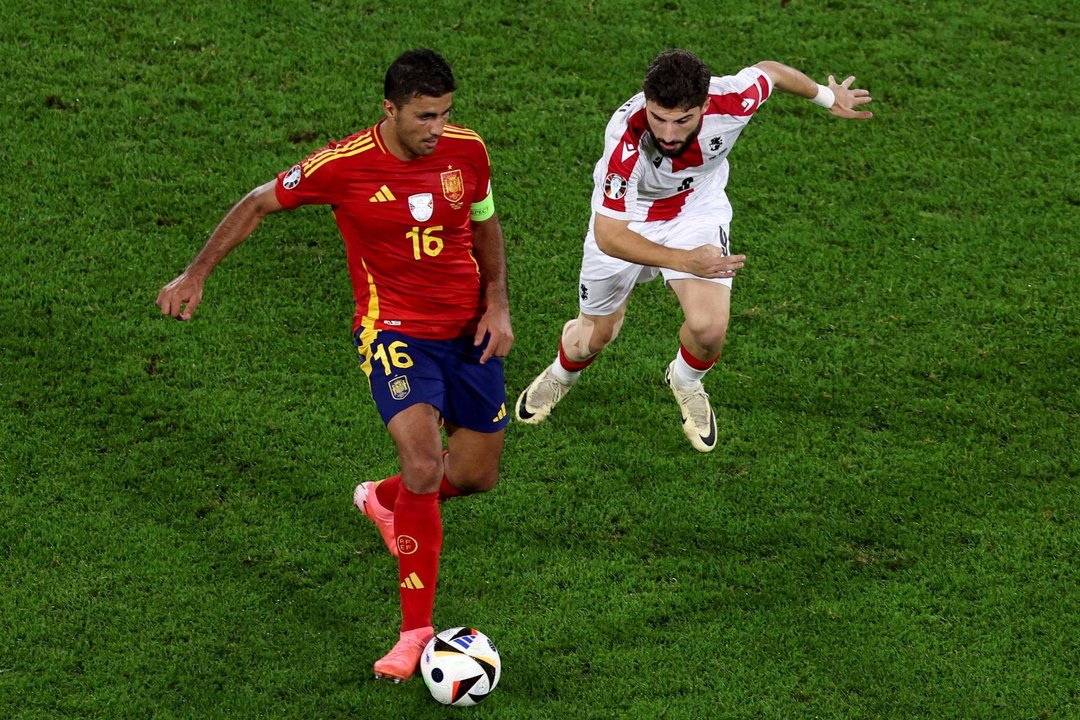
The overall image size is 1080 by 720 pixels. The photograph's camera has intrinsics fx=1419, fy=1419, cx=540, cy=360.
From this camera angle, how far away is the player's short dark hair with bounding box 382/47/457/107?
6355 mm

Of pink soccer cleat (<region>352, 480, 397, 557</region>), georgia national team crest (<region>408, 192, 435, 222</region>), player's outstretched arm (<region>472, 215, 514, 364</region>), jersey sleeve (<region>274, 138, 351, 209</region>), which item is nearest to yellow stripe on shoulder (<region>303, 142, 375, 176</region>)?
jersey sleeve (<region>274, 138, 351, 209</region>)

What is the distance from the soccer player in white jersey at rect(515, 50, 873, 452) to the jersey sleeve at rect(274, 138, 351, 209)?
4.82 feet

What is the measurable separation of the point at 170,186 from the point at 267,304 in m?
1.34

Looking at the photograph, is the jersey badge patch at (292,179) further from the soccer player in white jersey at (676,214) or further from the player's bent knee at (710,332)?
the player's bent knee at (710,332)

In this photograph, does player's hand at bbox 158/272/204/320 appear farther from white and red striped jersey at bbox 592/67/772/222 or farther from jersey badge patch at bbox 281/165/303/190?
white and red striped jersey at bbox 592/67/772/222

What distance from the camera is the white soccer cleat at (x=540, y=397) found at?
8344 mm

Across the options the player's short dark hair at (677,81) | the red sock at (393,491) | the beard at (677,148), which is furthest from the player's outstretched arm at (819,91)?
the red sock at (393,491)

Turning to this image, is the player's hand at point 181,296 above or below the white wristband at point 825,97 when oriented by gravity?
below

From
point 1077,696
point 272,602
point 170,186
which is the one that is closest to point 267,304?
point 170,186

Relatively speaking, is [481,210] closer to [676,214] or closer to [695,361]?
[676,214]

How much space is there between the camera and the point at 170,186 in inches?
384

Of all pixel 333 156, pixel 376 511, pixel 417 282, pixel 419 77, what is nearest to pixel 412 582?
pixel 376 511

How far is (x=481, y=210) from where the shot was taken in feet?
22.9

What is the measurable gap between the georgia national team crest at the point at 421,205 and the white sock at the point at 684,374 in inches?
72.6
